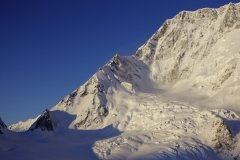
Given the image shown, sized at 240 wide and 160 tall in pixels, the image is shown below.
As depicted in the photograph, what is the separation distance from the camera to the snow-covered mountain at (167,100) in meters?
67.9

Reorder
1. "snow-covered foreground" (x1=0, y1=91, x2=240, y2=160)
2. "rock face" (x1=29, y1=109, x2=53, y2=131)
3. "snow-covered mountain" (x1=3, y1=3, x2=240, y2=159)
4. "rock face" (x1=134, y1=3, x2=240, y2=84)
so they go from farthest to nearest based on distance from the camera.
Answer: "rock face" (x1=134, y1=3, x2=240, y2=84) → "rock face" (x1=29, y1=109, x2=53, y2=131) → "snow-covered mountain" (x1=3, y1=3, x2=240, y2=159) → "snow-covered foreground" (x1=0, y1=91, x2=240, y2=160)

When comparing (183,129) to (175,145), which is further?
(183,129)

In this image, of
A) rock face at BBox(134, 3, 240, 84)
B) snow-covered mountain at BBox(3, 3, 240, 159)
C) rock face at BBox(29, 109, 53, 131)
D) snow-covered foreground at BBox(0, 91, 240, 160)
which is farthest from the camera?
rock face at BBox(134, 3, 240, 84)

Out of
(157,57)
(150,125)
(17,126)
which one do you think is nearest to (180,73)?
(157,57)

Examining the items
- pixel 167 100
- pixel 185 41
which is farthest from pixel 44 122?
pixel 185 41

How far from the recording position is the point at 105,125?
90.7 meters

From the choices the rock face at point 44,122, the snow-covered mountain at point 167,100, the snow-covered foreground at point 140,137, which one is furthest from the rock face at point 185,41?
the rock face at point 44,122

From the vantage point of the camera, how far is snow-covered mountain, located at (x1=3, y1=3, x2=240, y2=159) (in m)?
67.9

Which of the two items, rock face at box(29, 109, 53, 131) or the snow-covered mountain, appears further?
rock face at box(29, 109, 53, 131)

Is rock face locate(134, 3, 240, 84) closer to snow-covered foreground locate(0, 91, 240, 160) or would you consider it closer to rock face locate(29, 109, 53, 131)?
snow-covered foreground locate(0, 91, 240, 160)

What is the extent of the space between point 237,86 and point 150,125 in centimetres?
2795

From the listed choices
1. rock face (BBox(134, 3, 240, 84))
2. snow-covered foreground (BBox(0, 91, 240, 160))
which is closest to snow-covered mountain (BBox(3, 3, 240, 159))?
snow-covered foreground (BBox(0, 91, 240, 160))

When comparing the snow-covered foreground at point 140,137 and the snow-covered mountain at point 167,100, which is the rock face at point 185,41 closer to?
the snow-covered mountain at point 167,100

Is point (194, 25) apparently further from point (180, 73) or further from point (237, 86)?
point (237, 86)
